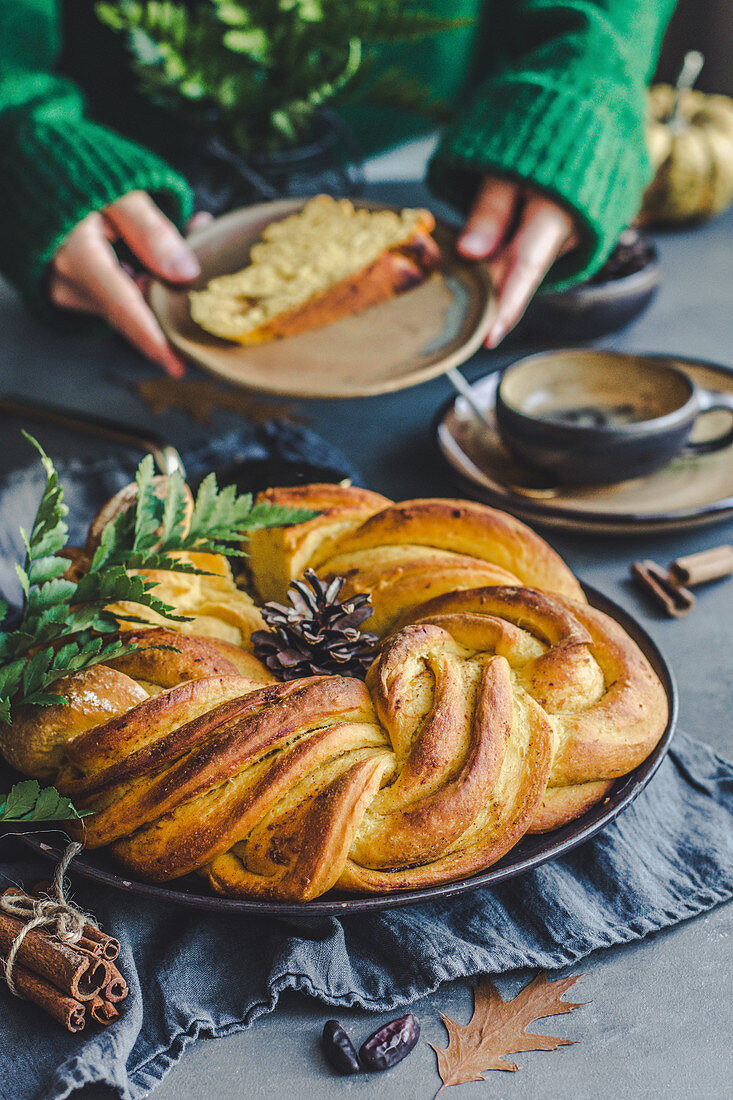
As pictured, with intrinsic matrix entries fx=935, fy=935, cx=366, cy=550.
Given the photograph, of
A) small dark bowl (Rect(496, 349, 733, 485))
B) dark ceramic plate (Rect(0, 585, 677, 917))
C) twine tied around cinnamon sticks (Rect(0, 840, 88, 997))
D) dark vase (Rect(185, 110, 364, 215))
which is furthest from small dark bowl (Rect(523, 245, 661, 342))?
twine tied around cinnamon sticks (Rect(0, 840, 88, 997))

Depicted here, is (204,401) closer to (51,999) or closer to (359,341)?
(359,341)

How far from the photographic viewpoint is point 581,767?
0.75 meters

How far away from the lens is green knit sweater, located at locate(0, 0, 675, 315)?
1381mm

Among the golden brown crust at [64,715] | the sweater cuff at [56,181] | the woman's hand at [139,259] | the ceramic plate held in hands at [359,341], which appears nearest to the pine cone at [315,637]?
the golden brown crust at [64,715]

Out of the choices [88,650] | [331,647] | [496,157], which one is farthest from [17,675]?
[496,157]

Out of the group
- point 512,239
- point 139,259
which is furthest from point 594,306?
point 139,259

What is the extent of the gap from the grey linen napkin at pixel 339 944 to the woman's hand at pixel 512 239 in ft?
2.61

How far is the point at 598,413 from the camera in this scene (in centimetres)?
135

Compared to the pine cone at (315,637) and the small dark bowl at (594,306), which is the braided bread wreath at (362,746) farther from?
the small dark bowl at (594,306)

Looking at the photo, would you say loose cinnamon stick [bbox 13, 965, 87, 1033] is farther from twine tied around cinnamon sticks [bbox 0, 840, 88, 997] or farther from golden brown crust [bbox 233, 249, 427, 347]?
golden brown crust [bbox 233, 249, 427, 347]

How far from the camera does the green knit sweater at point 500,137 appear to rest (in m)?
1.38

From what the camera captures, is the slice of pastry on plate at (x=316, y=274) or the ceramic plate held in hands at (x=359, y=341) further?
the slice of pastry on plate at (x=316, y=274)

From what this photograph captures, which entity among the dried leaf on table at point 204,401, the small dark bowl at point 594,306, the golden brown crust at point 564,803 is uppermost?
the small dark bowl at point 594,306

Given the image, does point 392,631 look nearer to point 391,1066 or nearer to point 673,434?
point 391,1066
